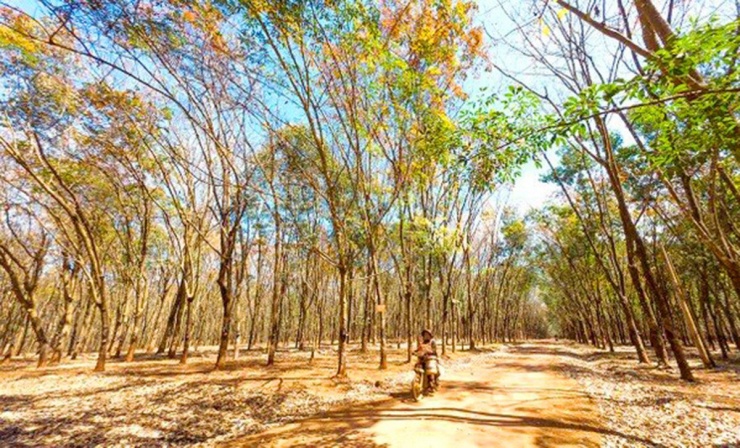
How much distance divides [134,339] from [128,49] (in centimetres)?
1814

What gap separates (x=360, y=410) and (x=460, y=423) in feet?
9.30

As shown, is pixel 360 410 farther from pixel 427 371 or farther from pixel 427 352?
pixel 427 352

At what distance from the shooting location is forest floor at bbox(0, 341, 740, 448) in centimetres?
689

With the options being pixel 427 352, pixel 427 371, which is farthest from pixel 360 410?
pixel 427 352

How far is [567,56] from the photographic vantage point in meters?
12.9

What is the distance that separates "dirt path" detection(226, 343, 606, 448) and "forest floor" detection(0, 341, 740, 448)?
3cm

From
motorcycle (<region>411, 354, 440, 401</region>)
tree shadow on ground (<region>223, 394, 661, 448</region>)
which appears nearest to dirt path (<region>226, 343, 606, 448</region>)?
tree shadow on ground (<region>223, 394, 661, 448</region>)

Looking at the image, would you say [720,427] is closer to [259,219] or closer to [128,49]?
[128,49]

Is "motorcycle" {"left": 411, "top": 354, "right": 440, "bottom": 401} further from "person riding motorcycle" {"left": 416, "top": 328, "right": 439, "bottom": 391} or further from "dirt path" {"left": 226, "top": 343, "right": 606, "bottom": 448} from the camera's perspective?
"dirt path" {"left": 226, "top": 343, "right": 606, "bottom": 448}

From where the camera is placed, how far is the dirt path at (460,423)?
650 cm

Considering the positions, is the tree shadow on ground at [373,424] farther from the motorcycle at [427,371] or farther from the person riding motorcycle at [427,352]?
the person riding motorcycle at [427,352]

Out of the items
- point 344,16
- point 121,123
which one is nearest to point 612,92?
point 344,16

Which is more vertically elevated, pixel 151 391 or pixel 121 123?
pixel 121 123

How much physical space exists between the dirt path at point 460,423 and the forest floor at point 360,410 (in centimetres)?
3
